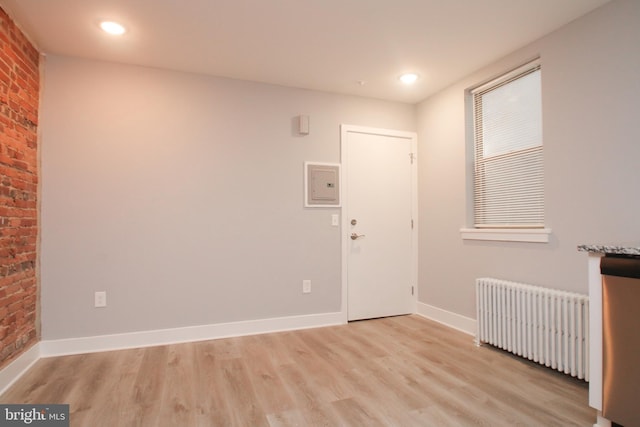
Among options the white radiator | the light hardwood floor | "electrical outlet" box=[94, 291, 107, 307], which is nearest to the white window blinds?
the white radiator

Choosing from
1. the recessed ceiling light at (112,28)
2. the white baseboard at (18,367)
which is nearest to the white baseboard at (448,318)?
the white baseboard at (18,367)

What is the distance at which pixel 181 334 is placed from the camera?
3.06m

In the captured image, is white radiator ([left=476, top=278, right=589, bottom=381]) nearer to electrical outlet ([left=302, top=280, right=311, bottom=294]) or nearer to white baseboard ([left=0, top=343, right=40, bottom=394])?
electrical outlet ([left=302, top=280, right=311, bottom=294])

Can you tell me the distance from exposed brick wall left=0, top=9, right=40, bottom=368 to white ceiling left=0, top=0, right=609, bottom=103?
0.28m

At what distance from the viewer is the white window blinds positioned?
2.74 meters

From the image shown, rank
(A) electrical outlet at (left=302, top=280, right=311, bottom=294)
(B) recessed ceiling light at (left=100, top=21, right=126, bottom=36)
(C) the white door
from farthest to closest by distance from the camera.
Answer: (C) the white door < (A) electrical outlet at (left=302, top=280, right=311, bottom=294) < (B) recessed ceiling light at (left=100, top=21, right=126, bottom=36)

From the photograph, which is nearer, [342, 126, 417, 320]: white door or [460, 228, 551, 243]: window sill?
[460, 228, 551, 243]: window sill

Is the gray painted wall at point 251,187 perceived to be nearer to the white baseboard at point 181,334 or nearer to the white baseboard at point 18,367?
the white baseboard at point 181,334

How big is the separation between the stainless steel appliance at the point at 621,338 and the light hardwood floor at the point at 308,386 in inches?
9.5

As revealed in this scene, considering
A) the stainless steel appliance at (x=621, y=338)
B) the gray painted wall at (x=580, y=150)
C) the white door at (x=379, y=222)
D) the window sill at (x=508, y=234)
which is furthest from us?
the white door at (x=379, y=222)

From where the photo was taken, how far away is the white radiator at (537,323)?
2202 mm

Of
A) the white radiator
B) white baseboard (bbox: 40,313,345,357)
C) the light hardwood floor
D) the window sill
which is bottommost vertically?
the light hardwood floor

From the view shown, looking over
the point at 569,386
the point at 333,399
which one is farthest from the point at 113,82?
the point at 569,386

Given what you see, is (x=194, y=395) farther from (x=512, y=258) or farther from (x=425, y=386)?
(x=512, y=258)
